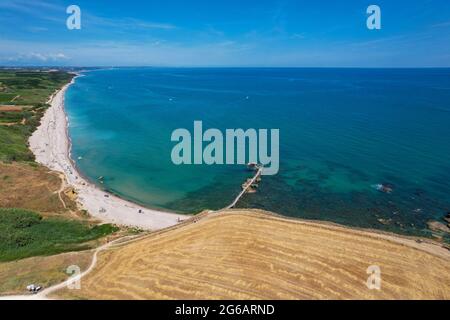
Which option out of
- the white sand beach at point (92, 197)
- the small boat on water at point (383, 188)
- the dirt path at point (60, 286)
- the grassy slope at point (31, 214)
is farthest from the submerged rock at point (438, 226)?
the grassy slope at point (31, 214)

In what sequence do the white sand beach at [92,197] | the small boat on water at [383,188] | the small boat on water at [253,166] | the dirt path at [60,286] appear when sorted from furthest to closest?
1. the small boat on water at [253,166]
2. the small boat on water at [383,188]
3. the white sand beach at [92,197]
4. the dirt path at [60,286]

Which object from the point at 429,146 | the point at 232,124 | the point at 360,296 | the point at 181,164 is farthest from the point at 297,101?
the point at 360,296

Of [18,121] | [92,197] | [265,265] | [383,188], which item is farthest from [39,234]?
[18,121]

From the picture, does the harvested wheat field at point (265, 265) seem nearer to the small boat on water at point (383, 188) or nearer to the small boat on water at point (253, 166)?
the small boat on water at point (383, 188)

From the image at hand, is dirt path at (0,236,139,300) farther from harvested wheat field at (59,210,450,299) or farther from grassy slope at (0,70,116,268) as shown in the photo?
grassy slope at (0,70,116,268)

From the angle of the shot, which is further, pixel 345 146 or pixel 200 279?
pixel 345 146

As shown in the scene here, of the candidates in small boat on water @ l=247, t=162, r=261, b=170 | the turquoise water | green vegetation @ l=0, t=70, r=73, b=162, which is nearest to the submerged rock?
the turquoise water
